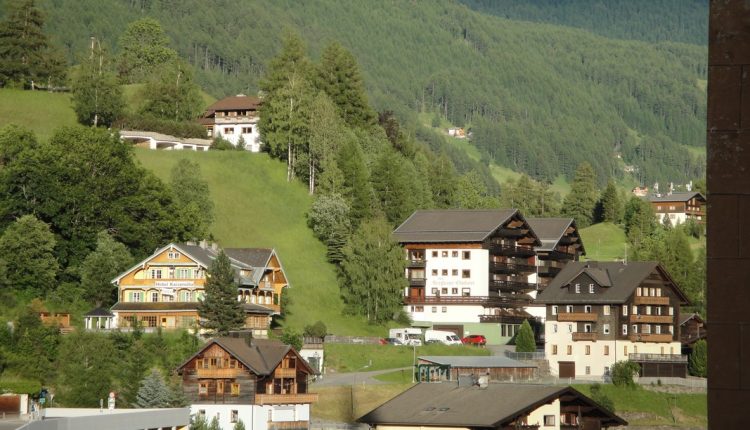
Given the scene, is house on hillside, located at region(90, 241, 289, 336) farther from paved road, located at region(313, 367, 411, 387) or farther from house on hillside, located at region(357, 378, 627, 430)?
house on hillside, located at region(357, 378, 627, 430)

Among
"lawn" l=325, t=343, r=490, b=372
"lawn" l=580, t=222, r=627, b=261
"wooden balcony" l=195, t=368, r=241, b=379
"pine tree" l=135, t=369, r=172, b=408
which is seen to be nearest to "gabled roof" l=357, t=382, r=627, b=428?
"pine tree" l=135, t=369, r=172, b=408

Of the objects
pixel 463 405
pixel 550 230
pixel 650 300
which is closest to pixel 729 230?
pixel 463 405

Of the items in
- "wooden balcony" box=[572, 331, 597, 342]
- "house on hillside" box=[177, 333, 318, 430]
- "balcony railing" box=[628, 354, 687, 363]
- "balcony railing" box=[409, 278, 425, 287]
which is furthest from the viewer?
"balcony railing" box=[409, 278, 425, 287]

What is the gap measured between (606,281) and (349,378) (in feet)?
85.4

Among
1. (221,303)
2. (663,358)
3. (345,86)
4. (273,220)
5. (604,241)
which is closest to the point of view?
(221,303)

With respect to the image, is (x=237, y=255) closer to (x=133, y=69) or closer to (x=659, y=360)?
(x=659, y=360)

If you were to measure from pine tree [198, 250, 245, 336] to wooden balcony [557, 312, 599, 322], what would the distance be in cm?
2734

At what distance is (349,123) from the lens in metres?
156

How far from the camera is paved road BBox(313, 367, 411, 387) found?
100 m

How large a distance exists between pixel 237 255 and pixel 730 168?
4153 inches

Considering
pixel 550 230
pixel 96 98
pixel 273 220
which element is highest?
pixel 96 98

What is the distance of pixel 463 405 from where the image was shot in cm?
6912

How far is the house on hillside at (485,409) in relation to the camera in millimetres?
67000

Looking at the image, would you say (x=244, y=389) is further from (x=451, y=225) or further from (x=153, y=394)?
(x=451, y=225)
